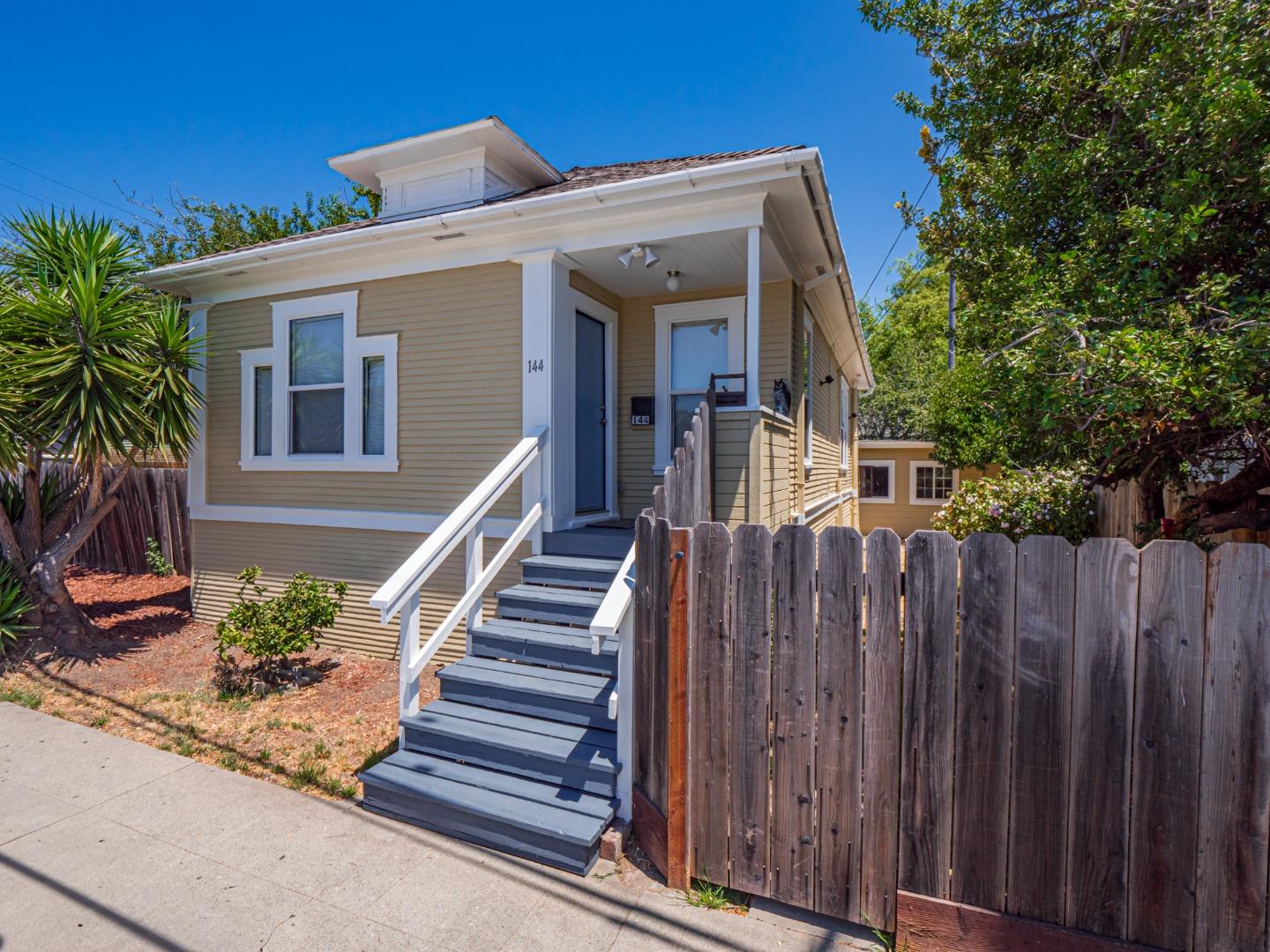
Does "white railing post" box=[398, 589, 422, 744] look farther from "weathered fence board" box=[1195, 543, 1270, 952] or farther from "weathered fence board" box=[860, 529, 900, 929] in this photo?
"weathered fence board" box=[1195, 543, 1270, 952]

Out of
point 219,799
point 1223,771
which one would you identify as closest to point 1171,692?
point 1223,771

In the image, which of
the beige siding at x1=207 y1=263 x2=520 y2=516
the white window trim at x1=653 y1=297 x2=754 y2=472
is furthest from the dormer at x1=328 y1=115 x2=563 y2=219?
the white window trim at x1=653 y1=297 x2=754 y2=472

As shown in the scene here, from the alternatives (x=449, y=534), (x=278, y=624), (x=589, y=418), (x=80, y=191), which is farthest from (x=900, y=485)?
(x=80, y=191)

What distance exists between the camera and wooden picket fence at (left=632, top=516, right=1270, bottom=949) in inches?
79.9

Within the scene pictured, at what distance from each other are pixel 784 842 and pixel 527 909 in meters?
1.13

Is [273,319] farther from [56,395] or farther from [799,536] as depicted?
[799,536]

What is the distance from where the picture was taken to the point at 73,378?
5.80 meters

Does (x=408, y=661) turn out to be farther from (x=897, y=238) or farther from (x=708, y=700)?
(x=897, y=238)

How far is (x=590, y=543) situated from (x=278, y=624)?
8.72 ft

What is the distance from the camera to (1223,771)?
6.61 feet

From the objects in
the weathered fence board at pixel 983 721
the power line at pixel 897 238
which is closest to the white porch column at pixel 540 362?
the power line at pixel 897 238

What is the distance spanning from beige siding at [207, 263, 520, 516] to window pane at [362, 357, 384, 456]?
287 millimetres

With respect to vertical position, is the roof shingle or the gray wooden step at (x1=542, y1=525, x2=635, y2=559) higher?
the roof shingle

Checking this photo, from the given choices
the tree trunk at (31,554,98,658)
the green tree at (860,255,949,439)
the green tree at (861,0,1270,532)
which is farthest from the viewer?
the green tree at (860,255,949,439)
